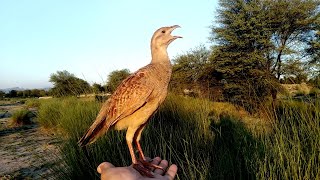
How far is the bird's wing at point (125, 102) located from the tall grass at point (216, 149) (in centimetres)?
76

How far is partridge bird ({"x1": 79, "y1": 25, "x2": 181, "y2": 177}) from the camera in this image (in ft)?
10.5

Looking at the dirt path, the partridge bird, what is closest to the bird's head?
the partridge bird

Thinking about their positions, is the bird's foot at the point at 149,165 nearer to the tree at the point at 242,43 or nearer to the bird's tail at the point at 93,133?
the bird's tail at the point at 93,133

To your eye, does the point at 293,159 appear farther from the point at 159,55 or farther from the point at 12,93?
the point at 12,93

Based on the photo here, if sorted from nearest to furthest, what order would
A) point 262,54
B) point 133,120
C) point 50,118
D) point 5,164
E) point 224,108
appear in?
point 133,120
point 5,164
point 224,108
point 50,118
point 262,54

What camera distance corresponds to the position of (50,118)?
36.7ft

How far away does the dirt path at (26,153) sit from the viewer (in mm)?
6043

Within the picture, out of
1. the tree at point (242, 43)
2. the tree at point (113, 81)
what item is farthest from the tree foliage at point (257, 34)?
the tree at point (113, 81)

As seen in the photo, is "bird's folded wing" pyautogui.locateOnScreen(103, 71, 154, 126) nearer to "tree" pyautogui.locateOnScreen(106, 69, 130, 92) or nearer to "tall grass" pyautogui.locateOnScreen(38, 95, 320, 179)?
"tall grass" pyautogui.locateOnScreen(38, 95, 320, 179)

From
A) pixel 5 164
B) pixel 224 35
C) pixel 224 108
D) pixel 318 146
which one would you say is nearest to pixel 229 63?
pixel 224 35

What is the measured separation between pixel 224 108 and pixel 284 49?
35.0 feet

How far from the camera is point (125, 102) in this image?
3350mm

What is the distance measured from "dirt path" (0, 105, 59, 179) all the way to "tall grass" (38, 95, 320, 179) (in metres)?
0.58

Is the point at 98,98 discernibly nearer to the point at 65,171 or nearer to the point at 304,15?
the point at 65,171
